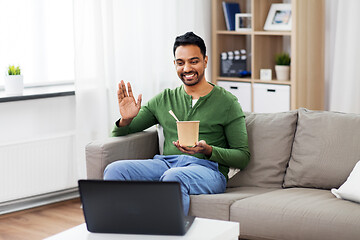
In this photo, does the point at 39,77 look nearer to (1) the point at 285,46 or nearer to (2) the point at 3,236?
(2) the point at 3,236

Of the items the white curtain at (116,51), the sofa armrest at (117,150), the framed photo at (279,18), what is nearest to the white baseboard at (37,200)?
the white curtain at (116,51)

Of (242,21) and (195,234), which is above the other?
(242,21)

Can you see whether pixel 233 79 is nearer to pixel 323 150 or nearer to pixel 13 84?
pixel 13 84

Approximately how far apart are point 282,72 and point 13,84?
6.28 ft

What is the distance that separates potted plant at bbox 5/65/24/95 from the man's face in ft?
4.04

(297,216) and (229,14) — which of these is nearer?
(297,216)

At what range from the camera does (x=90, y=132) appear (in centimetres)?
412

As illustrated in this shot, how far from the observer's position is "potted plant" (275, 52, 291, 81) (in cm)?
457

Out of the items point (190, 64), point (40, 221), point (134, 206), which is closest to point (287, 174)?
point (190, 64)

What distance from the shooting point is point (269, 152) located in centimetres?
312

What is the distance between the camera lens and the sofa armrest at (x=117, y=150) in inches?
121

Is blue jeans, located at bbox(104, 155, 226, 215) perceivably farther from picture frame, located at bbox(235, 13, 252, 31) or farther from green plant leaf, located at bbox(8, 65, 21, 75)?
picture frame, located at bbox(235, 13, 252, 31)

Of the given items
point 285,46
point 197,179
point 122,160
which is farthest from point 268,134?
point 285,46

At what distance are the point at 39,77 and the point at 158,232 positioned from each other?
2.49m
